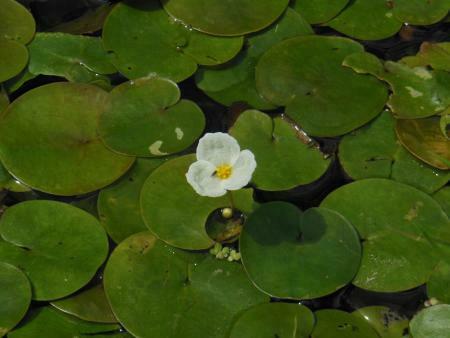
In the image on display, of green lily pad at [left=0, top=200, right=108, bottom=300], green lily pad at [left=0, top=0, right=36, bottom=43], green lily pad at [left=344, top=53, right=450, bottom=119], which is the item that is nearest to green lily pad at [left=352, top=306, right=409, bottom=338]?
green lily pad at [left=344, top=53, right=450, bottom=119]

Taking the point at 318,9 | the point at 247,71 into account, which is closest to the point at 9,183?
the point at 247,71

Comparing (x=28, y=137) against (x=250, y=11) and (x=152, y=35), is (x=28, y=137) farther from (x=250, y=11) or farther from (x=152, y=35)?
(x=250, y=11)

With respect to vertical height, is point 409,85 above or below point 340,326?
above

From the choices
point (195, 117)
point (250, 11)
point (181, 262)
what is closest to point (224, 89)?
point (195, 117)

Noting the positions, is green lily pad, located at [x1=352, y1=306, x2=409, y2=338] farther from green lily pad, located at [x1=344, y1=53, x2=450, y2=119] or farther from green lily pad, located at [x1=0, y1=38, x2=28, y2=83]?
green lily pad, located at [x1=0, y1=38, x2=28, y2=83]

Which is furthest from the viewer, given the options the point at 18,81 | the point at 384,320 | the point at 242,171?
the point at 18,81

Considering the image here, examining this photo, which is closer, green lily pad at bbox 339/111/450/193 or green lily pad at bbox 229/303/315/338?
green lily pad at bbox 229/303/315/338

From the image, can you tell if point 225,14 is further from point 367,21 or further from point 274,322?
point 274,322
